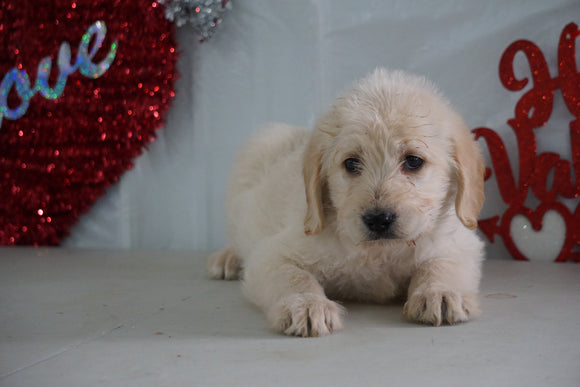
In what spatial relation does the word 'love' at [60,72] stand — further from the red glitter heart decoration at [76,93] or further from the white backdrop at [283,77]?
the white backdrop at [283,77]

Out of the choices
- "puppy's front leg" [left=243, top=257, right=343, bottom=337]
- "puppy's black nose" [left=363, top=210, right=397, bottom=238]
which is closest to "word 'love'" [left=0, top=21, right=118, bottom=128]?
"puppy's front leg" [left=243, top=257, right=343, bottom=337]

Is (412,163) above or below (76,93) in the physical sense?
below

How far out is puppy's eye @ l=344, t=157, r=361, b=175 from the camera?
8.65ft

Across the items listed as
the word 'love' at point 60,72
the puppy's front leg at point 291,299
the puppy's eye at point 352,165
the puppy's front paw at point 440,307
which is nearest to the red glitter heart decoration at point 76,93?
the word 'love' at point 60,72

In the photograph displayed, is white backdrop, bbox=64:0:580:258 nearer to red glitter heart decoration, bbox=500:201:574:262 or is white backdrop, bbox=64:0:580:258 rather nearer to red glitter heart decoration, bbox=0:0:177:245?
red glitter heart decoration, bbox=500:201:574:262

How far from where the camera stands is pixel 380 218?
240 cm

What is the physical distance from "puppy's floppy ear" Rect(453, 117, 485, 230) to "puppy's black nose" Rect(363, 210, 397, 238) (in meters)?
0.45

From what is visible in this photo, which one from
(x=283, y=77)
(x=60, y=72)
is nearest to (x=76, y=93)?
(x=60, y=72)

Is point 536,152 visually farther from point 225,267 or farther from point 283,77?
point 225,267

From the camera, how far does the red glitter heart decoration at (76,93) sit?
4910 millimetres

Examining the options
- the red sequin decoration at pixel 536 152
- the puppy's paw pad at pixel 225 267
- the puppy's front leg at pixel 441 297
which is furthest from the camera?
the red sequin decoration at pixel 536 152

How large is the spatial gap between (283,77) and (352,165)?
2338 millimetres

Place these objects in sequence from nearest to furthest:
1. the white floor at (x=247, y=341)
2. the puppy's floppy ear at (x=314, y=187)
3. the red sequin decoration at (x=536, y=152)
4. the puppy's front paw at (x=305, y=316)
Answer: the white floor at (x=247, y=341)
the puppy's front paw at (x=305, y=316)
the puppy's floppy ear at (x=314, y=187)
the red sequin decoration at (x=536, y=152)

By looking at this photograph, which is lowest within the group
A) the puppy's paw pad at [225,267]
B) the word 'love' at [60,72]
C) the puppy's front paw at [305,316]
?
the puppy's paw pad at [225,267]
